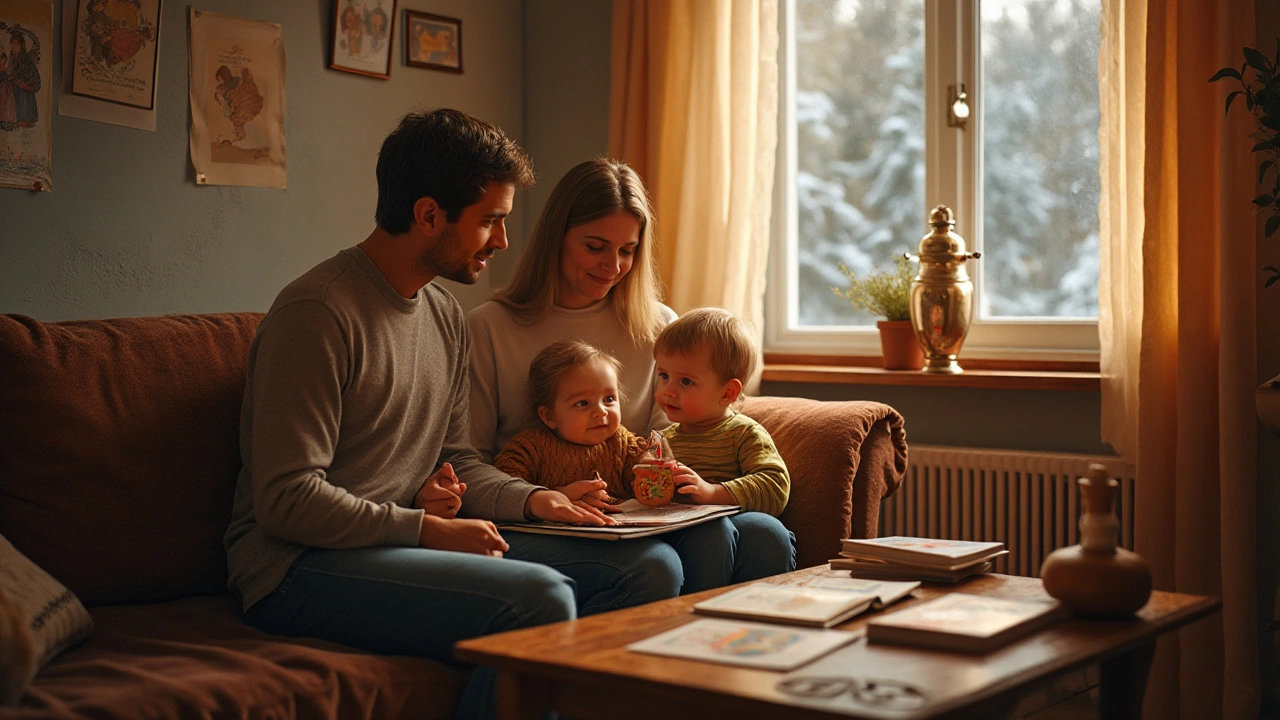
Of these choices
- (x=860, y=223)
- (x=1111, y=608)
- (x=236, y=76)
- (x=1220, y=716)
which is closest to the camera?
(x=1111, y=608)

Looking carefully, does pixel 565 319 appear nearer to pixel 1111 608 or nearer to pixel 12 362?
pixel 12 362

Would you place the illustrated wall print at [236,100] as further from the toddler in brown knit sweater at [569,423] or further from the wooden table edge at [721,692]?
the wooden table edge at [721,692]

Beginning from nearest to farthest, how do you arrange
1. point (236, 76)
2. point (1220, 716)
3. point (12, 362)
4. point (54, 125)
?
1. point (12, 362)
2. point (54, 125)
3. point (1220, 716)
4. point (236, 76)

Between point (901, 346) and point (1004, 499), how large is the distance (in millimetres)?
458

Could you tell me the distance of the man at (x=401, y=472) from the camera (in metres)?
1.70

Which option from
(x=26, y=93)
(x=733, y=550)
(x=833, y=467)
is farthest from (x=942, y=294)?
(x=26, y=93)

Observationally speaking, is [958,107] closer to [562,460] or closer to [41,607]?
[562,460]

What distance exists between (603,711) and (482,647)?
0.16 meters

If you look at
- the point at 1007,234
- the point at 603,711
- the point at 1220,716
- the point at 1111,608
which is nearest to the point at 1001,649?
the point at 1111,608

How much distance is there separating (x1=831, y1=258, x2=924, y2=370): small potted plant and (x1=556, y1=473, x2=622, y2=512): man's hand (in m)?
1.21

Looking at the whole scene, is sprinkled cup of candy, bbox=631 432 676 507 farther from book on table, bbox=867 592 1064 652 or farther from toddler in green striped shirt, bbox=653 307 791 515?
book on table, bbox=867 592 1064 652

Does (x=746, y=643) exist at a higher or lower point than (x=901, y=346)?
lower

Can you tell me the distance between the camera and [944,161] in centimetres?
309

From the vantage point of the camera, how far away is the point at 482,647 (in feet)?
4.59
